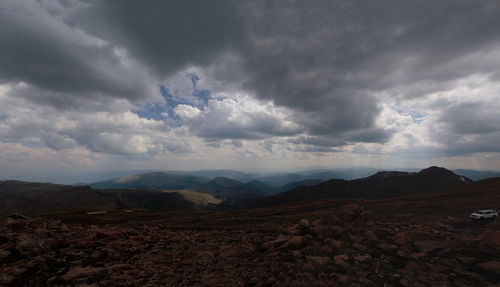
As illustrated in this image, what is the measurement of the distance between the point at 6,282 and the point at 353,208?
29255 mm

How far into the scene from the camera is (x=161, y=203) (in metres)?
177

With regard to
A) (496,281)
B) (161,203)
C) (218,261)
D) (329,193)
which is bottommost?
(161,203)

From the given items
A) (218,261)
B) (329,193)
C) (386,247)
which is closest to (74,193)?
(218,261)

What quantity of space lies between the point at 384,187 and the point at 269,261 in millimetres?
150253

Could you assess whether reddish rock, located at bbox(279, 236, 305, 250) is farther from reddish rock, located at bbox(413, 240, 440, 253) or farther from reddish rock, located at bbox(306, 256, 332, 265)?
reddish rock, located at bbox(413, 240, 440, 253)

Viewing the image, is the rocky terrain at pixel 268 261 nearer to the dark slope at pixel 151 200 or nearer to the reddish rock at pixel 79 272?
the reddish rock at pixel 79 272

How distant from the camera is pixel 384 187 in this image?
127m

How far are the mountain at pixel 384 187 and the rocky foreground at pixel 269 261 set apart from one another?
4662 inches

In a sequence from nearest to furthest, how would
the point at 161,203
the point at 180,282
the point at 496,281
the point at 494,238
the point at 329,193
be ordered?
the point at 496,281, the point at 180,282, the point at 494,238, the point at 329,193, the point at 161,203

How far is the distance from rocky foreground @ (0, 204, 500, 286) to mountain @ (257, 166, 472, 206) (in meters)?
118

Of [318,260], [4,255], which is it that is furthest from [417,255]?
[4,255]

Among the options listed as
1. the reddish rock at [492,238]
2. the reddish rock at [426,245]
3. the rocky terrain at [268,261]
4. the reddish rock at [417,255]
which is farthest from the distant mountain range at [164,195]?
the reddish rock at [492,238]

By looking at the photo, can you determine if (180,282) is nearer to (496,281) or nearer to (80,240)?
(80,240)

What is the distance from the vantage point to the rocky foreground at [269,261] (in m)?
9.20
